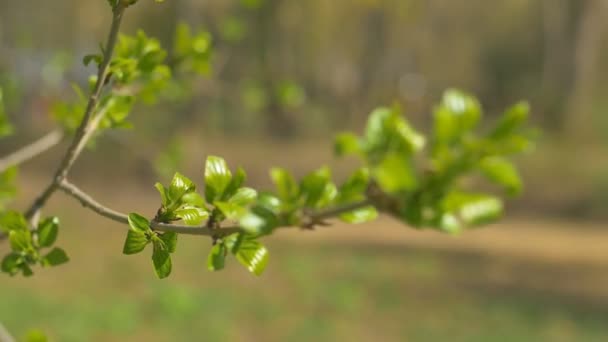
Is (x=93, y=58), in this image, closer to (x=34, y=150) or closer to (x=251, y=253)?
(x=251, y=253)

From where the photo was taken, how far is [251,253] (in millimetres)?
628

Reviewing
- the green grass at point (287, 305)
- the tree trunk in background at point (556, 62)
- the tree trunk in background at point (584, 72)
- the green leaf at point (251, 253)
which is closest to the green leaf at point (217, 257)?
the green leaf at point (251, 253)

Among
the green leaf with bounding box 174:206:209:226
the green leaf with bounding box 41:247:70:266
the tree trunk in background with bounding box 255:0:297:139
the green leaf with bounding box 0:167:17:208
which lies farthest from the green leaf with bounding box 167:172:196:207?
the tree trunk in background with bounding box 255:0:297:139

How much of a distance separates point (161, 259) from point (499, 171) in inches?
13.1

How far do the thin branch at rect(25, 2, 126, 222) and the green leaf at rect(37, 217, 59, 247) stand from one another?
0.04 metres

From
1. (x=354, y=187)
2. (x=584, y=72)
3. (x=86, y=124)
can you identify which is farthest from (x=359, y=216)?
(x=584, y=72)

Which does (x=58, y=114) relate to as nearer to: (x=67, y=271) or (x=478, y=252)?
(x=67, y=271)

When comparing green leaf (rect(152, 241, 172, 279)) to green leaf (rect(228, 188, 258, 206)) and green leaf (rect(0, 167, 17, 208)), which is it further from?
green leaf (rect(0, 167, 17, 208))

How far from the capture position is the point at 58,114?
1199 millimetres

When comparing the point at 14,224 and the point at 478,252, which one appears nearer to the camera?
the point at 14,224

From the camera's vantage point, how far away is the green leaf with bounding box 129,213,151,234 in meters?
0.63

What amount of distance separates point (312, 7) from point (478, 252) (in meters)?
6.99

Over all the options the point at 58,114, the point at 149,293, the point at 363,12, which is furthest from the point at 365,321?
the point at 363,12

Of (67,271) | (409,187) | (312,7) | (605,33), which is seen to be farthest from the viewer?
(605,33)
